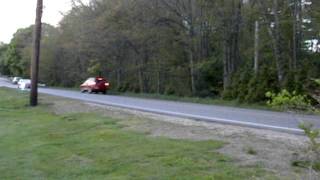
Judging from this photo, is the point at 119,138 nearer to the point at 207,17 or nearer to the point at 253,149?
the point at 253,149

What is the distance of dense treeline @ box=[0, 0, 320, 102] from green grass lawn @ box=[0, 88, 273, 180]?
6641 mm

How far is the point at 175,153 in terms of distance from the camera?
10.8 m

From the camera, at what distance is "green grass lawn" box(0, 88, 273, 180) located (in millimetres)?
9125

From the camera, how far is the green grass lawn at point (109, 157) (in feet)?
29.9

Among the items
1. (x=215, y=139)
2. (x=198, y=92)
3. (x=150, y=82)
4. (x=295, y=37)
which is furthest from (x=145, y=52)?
(x=215, y=139)

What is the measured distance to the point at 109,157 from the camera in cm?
1112

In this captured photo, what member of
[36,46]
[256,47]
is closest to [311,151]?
[36,46]

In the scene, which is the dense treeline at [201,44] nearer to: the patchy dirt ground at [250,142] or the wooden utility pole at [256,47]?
the wooden utility pole at [256,47]

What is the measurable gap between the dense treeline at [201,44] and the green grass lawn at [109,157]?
21.8 ft

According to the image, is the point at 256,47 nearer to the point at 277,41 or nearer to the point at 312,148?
the point at 277,41

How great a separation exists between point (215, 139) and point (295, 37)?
72.9 feet

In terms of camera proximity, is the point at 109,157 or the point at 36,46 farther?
the point at 36,46

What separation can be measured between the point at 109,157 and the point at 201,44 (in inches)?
1290

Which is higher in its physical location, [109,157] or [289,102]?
[289,102]
